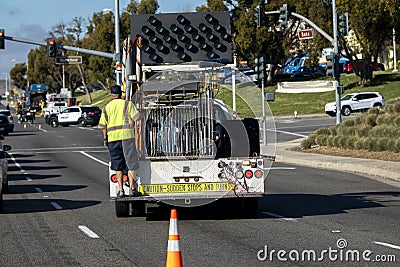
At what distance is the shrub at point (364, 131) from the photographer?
30294 mm

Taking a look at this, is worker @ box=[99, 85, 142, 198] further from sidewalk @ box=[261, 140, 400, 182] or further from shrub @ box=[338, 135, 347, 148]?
shrub @ box=[338, 135, 347, 148]

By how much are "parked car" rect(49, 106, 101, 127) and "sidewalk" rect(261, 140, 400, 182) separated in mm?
33137

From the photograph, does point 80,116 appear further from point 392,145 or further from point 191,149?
point 191,149

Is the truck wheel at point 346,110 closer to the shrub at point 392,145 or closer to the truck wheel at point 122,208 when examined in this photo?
the shrub at point 392,145

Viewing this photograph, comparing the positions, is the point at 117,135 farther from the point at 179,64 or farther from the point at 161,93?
the point at 179,64

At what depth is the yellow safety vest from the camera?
1344cm

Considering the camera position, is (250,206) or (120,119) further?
(250,206)

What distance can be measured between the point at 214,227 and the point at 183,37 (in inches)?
150

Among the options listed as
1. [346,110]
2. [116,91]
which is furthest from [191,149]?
[346,110]

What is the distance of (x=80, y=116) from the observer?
65312 millimetres

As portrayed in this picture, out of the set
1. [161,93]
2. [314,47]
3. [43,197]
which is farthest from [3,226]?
[314,47]

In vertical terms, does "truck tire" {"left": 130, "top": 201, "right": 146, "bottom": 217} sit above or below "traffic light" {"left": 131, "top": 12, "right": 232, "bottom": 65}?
below

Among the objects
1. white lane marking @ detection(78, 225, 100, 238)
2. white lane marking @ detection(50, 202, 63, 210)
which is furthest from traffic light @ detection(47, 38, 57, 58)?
white lane marking @ detection(78, 225, 100, 238)

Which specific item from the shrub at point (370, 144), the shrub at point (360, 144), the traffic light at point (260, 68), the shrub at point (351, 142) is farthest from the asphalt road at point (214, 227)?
the traffic light at point (260, 68)
